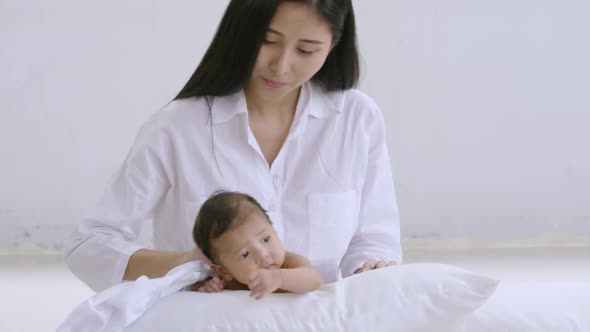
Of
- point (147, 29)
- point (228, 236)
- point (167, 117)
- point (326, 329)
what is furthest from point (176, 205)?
point (147, 29)

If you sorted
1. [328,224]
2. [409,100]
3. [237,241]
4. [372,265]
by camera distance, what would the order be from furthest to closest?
1. [409,100]
2. [328,224]
3. [372,265]
4. [237,241]

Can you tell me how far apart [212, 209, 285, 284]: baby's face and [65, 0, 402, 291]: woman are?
143 mm

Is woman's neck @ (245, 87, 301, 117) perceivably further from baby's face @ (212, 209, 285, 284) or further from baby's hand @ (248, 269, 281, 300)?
baby's hand @ (248, 269, 281, 300)

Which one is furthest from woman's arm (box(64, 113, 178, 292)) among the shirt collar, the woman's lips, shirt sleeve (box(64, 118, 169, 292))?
the woman's lips

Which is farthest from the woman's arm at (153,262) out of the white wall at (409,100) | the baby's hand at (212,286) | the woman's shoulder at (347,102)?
the white wall at (409,100)

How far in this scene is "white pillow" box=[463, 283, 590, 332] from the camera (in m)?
1.49

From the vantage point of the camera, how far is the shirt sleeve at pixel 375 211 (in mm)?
2002

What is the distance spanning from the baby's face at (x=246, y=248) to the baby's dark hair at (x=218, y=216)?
11 mm

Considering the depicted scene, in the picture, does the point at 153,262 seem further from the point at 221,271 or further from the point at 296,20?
the point at 296,20

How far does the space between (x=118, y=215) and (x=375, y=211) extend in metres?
0.53

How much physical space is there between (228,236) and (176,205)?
0.36m

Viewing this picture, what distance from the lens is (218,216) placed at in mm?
1570

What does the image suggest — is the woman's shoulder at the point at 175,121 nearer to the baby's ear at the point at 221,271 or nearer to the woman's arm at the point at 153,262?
the woman's arm at the point at 153,262

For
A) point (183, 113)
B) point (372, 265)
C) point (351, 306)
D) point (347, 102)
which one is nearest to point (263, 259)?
point (351, 306)
